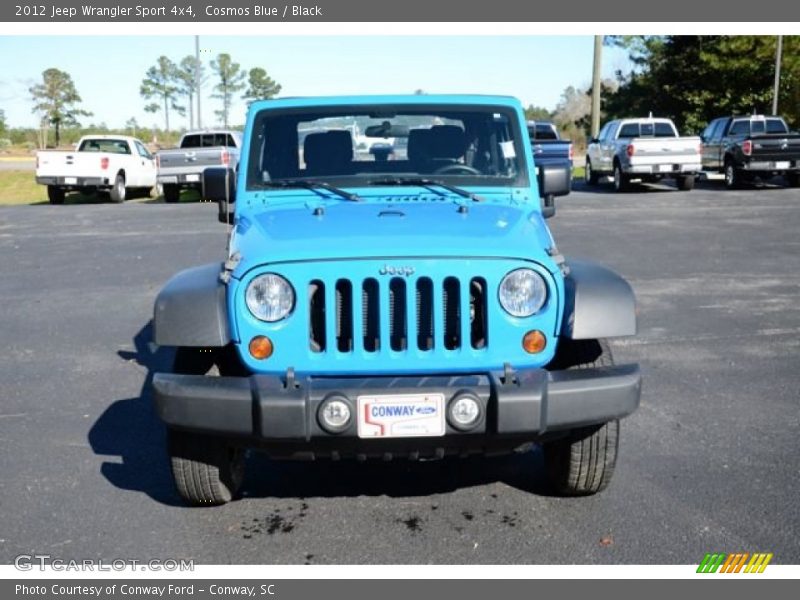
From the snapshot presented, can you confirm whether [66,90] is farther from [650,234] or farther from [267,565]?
[267,565]

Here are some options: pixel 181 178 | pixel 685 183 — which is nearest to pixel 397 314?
pixel 181 178

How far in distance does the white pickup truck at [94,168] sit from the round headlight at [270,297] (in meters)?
19.4

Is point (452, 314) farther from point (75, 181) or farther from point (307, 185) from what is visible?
point (75, 181)

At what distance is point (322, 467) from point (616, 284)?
73.8 inches

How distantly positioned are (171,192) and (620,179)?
1078 cm

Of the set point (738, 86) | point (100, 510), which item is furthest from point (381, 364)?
point (738, 86)

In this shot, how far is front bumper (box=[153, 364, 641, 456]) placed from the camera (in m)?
3.57

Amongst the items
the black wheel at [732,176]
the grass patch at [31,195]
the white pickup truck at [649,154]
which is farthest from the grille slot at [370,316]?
the black wheel at [732,176]

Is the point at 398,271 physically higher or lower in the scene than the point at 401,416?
higher

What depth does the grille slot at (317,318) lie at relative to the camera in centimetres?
386

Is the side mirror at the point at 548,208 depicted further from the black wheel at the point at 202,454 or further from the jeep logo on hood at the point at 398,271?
the black wheel at the point at 202,454

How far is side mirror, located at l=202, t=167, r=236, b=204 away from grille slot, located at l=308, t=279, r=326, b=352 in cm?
149

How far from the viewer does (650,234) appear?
547 inches

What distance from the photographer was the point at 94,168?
21906 millimetres
